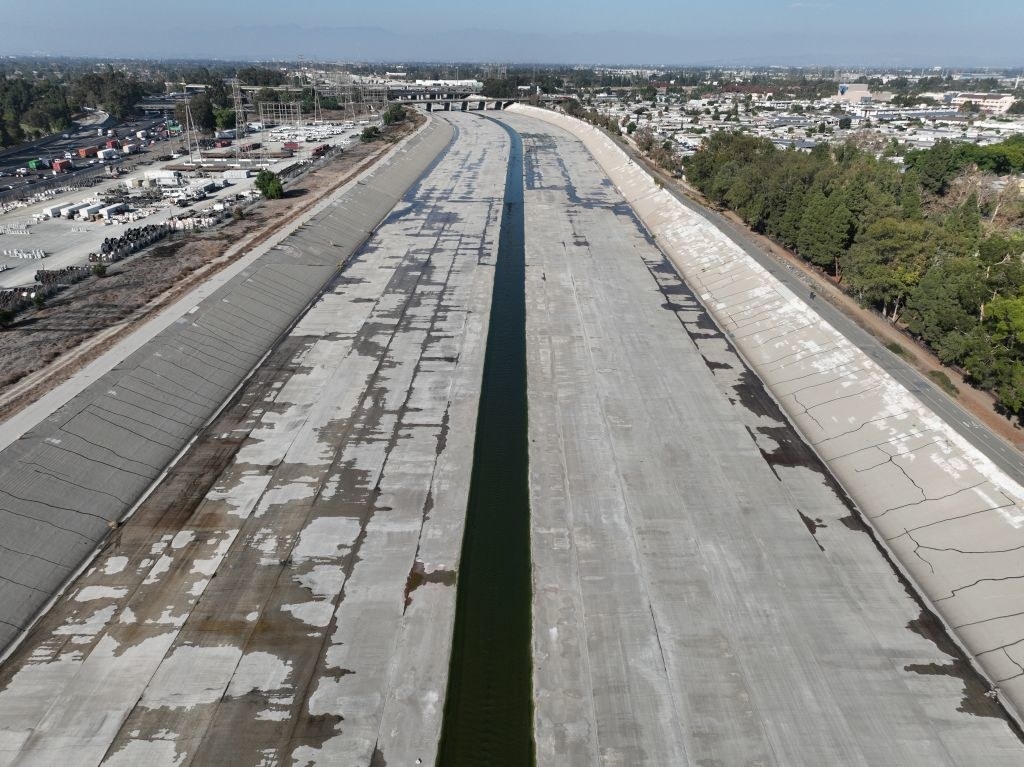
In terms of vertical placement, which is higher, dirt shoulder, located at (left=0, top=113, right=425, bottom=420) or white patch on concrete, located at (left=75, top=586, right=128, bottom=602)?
dirt shoulder, located at (left=0, top=113, right=425, bottom=420)

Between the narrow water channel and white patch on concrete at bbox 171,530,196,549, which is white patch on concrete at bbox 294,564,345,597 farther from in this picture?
white patch on concrete at bbox 171,530,196,549

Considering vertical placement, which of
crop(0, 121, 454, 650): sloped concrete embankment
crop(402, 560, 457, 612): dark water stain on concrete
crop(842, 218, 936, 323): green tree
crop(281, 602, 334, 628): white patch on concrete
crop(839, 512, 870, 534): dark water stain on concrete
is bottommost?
crop(281, 602, 334, 628): white patch on concrete

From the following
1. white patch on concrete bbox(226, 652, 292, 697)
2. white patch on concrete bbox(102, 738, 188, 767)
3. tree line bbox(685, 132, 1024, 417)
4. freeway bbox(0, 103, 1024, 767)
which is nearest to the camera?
white patch on concrete bbox(102, 738, 188, 767)

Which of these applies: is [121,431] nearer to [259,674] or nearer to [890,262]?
[259,674]

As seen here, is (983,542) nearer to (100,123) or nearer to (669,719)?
(669,719)

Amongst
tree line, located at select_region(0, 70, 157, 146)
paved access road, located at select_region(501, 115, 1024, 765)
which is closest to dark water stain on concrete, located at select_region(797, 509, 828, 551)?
paved access road, located at select_region(501, 115, 1024, 765)

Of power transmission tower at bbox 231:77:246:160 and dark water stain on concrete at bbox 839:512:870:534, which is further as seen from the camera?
power transmission tower at bbox 231:77:246:160

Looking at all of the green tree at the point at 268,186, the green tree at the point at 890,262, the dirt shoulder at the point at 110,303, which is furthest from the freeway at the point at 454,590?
the green tree at the point at 268,186
